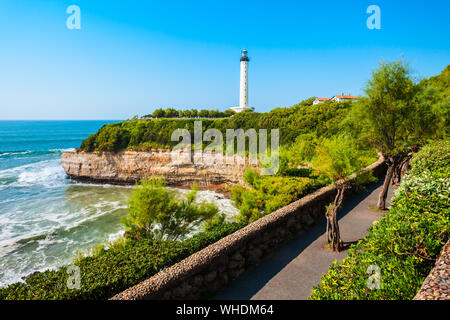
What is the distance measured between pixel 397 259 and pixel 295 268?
11.0 ft

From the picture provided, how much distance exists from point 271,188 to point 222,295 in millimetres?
5981

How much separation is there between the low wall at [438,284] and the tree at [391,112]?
26.9 ft

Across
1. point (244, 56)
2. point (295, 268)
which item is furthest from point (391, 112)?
point (244, 56)

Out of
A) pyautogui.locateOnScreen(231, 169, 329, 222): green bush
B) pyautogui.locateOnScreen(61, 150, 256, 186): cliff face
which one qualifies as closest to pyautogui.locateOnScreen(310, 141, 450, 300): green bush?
pyautogui.locateOnScreen(231, 169, 329, 222): green bush

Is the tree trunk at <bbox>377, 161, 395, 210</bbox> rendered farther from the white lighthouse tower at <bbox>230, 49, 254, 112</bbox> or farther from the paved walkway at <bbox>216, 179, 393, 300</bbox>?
the white lighthouse tower at <bbox>230, 49, 254, 112</bbox>

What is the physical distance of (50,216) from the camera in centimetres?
2252

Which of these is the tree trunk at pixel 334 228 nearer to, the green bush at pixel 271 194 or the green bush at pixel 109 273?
the green bush at pixel 271 194

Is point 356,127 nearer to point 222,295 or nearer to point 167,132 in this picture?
point 222,295

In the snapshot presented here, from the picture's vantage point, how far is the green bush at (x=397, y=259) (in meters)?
3.40

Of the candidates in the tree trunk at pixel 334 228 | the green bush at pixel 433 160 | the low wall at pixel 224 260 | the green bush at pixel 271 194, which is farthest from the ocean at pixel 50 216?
the green bush at pixel 433 160

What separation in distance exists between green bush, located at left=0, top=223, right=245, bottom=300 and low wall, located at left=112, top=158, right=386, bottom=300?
0.34 metres

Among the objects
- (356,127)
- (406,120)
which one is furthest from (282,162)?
(406,120)

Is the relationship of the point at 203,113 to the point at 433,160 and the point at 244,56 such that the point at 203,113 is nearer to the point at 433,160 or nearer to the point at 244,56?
the point at 244,56

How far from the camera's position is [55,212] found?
23.8 m
